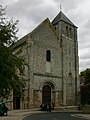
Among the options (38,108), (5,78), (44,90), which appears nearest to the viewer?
(5,78)

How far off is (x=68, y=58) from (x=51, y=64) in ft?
17.1

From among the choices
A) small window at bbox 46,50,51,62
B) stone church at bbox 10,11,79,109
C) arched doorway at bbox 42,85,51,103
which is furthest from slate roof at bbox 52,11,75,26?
arched doorway at bbox 42,85,51,103

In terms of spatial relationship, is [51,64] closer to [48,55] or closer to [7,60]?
[48,55]

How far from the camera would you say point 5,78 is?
49.2ft

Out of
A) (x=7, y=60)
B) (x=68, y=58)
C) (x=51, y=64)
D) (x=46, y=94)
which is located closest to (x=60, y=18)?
(x=68, y=58)

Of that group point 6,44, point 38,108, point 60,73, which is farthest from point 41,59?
point 6,44

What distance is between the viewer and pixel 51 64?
53.7m

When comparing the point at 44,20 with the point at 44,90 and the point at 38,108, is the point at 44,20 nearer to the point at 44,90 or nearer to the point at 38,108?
the point at 44,90

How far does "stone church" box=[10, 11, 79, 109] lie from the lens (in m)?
49.2

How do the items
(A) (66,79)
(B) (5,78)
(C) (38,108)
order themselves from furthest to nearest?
(A) (66,79) → (C) (38,108) → (B) (5,78)

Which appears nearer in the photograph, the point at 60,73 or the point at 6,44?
the point at 6,44

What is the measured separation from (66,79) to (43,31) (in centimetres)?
Answer: 1081

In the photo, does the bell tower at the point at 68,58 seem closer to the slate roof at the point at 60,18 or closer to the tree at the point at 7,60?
the slate roof at the point at 60,18

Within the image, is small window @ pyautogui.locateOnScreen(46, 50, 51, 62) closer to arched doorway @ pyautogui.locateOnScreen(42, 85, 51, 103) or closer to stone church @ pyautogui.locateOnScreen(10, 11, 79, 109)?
stone church @ pyautogui.locateOnScreen(10, 11, 79, 109)
